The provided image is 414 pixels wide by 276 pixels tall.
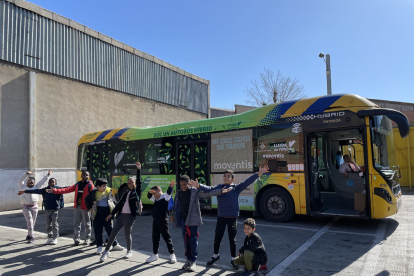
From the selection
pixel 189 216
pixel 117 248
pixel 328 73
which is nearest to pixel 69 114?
pixel 117 248

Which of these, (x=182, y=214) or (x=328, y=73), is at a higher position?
(x=328, y=73)

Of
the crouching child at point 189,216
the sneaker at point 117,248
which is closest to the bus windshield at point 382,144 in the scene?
the crouching child at point 189,216

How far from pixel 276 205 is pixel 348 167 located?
243 cm

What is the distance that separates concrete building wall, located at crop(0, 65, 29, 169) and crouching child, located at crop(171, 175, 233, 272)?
12191 mm

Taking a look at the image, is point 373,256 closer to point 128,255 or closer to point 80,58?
point 128,255

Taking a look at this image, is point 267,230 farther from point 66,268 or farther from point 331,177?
point 66,268

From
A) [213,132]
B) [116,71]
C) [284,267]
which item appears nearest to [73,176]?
[116,71]

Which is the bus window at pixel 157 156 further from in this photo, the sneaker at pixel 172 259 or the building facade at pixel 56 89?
the building facade at pixel 56 89

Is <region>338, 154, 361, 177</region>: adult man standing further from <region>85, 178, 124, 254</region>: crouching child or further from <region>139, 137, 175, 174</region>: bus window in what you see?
<region>85, 178, 124, 254</region>: crouching child

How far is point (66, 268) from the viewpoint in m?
5.71

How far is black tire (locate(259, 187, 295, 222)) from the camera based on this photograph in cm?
888

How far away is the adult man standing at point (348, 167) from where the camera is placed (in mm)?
9435

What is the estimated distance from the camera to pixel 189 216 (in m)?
5.54

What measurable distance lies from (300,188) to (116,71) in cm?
1508
